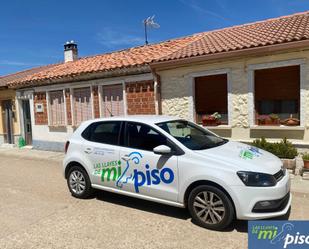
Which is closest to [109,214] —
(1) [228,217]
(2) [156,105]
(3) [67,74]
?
(1) [228,217]

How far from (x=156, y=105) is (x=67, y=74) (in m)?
4.31

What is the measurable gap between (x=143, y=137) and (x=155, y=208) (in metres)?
1.30

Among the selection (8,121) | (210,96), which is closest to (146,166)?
(210,96)

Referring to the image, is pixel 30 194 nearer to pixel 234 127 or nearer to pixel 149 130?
pixel 149 130

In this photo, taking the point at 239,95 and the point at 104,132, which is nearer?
the point at 104,132

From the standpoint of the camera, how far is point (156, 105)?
9625 mm

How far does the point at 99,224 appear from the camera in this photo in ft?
15.0

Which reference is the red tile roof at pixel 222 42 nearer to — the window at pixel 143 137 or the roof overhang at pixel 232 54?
the roof overhang at pixel 232 54

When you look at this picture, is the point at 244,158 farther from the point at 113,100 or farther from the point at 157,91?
the point at 113,100

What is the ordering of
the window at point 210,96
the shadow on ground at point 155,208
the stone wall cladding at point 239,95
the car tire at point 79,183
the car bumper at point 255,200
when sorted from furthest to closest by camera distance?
the window at point 210,96, the stone wall cladding at point 239,95, the car tire at point 79,183, the shadow on ground at point 155,208, the car bumper at point 255,200

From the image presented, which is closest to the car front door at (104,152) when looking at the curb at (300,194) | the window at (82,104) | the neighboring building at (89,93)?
the curb at (300,194)

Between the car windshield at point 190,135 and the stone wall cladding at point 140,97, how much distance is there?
4215 millimetres

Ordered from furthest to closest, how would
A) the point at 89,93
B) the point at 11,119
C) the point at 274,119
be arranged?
the point at 11,119, the point at 89,93, the point at 274,119

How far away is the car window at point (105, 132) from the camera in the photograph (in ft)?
17.5
